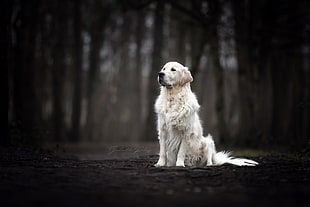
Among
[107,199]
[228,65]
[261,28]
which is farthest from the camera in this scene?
[228,65]

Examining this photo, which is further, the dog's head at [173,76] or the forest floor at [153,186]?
the dog's head at [173,76]

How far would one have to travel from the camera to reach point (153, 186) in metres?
6.75

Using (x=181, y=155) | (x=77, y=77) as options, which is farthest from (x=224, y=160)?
(x=77, y=77)

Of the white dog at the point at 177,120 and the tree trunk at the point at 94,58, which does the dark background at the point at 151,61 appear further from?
the white dog at the point at 177,120

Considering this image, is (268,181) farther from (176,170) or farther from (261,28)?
(261,28)

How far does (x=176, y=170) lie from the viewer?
8.46 metres

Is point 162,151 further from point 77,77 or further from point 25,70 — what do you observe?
point 77,77

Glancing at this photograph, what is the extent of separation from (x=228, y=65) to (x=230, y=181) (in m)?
31.3

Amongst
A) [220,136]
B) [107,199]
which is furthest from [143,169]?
[220,136]

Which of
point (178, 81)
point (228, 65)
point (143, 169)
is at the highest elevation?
point (228, 65)

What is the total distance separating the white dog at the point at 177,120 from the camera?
9398 mm

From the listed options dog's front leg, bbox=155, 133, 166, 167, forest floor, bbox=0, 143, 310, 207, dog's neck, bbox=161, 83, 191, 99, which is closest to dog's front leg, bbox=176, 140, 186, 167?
dog's front leg, bbox=155, 133, 166, 167

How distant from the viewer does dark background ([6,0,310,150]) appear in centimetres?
1909

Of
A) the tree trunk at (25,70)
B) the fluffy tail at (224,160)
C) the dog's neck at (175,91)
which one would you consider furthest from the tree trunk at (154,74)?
the dog's neck at (175,91)
